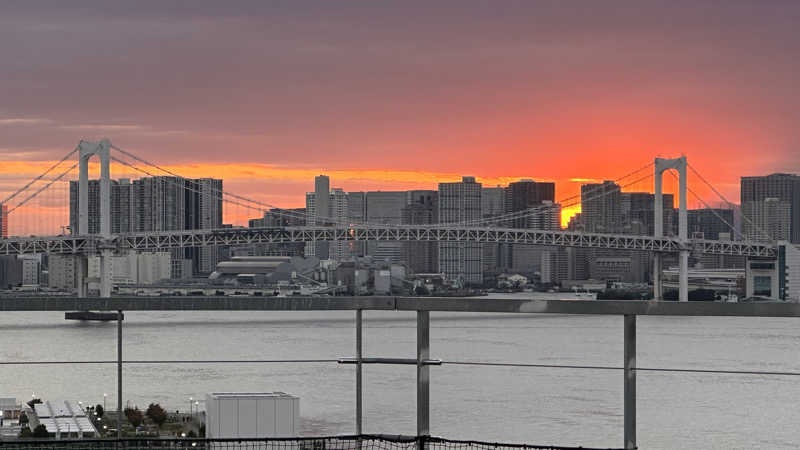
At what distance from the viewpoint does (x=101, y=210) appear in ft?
141

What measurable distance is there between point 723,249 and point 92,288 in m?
23.2

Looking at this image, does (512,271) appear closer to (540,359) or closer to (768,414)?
(540,359)

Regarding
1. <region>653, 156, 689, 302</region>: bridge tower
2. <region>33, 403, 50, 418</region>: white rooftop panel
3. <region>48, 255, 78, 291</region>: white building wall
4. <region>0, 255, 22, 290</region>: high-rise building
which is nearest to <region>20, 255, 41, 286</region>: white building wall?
<region>0, 255, 22, 290</region>: high-rise building

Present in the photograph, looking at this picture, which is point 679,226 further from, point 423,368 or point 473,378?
point 423,368

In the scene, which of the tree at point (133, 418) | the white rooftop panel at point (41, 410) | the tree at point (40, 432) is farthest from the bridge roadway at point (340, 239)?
the tree at point (133, 418)

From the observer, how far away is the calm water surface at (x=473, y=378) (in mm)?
16906

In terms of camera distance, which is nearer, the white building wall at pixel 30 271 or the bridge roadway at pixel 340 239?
the bridge roadway at pixel 340 239

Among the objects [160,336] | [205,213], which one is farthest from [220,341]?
[205,213]

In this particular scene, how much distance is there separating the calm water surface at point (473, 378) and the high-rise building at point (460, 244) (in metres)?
20.2

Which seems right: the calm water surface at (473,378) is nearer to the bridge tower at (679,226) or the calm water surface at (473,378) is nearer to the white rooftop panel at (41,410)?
the white rooftop panel at (41,410)

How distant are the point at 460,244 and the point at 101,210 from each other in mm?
21825

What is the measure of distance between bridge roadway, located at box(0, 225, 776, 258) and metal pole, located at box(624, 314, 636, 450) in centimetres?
3839

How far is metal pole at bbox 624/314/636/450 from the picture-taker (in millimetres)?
2453

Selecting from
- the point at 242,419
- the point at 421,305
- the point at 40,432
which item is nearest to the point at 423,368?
the point at 421,305
